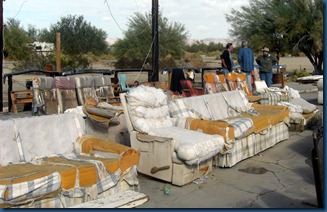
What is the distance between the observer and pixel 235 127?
588 centimetres

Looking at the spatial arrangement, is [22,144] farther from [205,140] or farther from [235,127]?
[235,127]

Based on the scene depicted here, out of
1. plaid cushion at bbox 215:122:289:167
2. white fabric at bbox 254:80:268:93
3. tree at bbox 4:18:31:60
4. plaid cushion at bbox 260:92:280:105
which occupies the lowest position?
plaid cushion at bbox 215:122:289:167

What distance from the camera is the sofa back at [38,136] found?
454 centimetres

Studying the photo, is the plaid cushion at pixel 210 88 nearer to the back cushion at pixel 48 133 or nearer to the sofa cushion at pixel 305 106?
the sofa cushion at pixel 305 106

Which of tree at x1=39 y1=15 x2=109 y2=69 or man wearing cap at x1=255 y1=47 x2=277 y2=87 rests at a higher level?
tree at x1=39 y1=15 x2=109 y2=69

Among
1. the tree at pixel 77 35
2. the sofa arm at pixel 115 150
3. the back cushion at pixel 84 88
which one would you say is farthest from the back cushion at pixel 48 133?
the tree at pixel 77 35

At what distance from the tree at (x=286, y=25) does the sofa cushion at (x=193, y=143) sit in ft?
65.4

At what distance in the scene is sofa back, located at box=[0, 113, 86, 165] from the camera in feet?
14.9

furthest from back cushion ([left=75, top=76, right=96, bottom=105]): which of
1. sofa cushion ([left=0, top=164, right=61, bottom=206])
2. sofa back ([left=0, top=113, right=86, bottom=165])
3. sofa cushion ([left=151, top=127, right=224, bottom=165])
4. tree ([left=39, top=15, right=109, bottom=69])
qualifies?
tree ([left=39, top=15, right=109, bottom=69])

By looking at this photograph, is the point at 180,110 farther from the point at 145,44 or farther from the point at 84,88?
the point at 145,44

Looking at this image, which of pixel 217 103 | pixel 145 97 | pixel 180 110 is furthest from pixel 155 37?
pixel 145 97

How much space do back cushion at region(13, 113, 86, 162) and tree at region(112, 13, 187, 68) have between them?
3444 centimetres

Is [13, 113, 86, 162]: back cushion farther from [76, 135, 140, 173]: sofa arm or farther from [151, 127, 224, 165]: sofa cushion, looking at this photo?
[151, 127, 224, 165]: sofa cushion

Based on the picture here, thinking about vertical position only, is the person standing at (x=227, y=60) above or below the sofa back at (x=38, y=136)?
above
